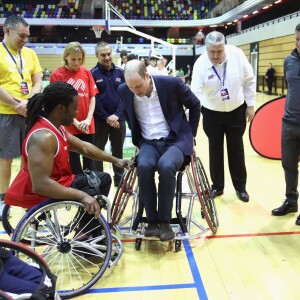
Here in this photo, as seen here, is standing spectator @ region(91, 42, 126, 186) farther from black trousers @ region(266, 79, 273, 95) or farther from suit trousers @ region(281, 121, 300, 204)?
black trousers @ region(266, 79, 273, 95)

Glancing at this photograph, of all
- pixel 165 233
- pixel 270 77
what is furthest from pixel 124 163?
pixel 270 77

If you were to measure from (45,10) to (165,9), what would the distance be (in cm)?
755

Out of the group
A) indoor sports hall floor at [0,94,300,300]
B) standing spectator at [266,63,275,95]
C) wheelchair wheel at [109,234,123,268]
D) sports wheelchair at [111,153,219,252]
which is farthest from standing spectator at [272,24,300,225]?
standing spectator at [266,63,275,95]

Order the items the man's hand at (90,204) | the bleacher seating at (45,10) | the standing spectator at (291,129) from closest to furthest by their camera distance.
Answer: the man's hand at (90,204)
the standing spectator at (291,129)
the bleacher seating at (45,10)

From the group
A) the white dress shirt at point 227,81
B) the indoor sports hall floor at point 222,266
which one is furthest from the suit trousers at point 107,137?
the indoor sports hall floor at point 222,266

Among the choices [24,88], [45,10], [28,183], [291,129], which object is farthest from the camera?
[45,10]

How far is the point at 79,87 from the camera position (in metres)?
3.06

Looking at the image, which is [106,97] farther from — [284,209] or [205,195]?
[284,209]

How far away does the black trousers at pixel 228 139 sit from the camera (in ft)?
10.3

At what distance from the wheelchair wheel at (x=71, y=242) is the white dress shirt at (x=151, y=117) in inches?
29.8

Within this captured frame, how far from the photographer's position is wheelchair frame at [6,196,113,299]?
1884 mm

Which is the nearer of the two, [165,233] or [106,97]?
[165,233]

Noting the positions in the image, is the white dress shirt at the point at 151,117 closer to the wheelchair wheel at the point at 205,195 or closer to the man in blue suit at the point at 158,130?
the man in blue suit at the point at 158,130

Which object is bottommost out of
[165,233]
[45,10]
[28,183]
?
[165,233]
